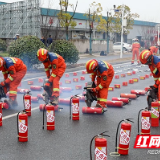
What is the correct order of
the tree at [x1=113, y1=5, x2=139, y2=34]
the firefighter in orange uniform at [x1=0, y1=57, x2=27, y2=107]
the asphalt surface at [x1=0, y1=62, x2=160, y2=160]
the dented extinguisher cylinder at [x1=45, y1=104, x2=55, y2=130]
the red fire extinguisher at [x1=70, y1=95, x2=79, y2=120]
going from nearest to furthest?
the asphalt surface at [x1=0, y1=62, x2=160, y2=160]
the dented extinguisher cylinder at [x1=45, y1=104, x2=55, y2=130]
the red fire extinguisher at [x1=70, y1=95, x2=79, y2=120]
the firefighter in orange uniform at [x1=0, y1=57, x2=27, y2=107]
the tree at [x1=113, y1=5, x2=139, y2=34]

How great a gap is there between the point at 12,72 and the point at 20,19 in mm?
29674

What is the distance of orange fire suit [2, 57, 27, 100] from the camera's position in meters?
9.84

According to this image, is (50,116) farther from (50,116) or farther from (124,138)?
(124,138)

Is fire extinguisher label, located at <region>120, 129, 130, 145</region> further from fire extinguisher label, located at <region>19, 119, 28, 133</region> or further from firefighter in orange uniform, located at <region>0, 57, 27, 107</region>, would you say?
firefighter in orange uniform, located at <region>0, 57, 27, 107</region>

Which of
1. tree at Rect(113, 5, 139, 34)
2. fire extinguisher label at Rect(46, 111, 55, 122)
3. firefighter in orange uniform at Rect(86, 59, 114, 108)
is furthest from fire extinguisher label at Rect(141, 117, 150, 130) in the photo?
tree at Rect(113, 5, 139, 34)

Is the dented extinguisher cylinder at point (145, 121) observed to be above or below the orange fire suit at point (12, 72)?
below

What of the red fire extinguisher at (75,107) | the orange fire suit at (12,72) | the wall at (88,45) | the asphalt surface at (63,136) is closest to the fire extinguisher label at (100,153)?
the asphalt surface at (63,136)

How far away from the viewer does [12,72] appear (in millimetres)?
9875

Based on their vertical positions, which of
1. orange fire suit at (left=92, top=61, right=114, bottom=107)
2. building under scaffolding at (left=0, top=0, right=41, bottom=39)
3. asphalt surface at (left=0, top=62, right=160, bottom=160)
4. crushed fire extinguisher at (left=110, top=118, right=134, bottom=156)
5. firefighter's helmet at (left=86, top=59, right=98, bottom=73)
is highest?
building under scaffolding at (left=0, top=0, right=41, bottom=39)

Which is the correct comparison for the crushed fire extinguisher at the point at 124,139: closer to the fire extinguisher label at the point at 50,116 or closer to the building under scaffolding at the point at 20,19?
the fire extinguisher label at the point at 50,116

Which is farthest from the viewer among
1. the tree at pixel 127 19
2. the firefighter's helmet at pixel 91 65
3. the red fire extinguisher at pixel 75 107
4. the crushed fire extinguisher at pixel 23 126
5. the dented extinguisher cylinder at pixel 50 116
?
the tree at pixel 127 19

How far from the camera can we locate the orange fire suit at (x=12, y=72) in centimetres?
984

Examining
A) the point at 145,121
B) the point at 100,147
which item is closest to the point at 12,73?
the point at 145,121

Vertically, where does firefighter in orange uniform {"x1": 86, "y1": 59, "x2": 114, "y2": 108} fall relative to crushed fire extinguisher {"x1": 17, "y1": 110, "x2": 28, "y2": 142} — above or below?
above
